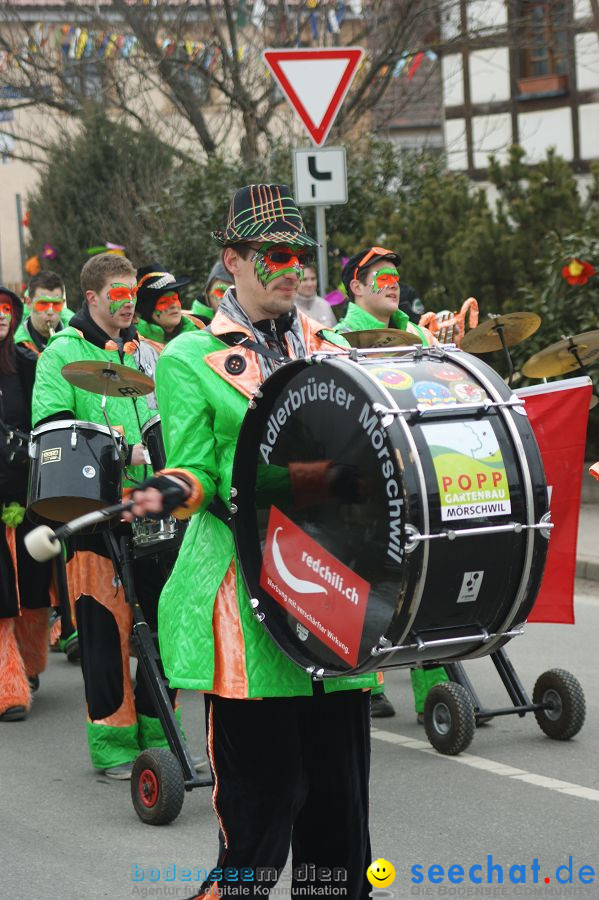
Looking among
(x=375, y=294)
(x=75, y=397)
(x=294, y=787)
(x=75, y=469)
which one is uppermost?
(x=375, y=294)

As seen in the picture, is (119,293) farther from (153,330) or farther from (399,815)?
(399,815)

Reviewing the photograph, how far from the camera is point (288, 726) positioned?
11.9ft

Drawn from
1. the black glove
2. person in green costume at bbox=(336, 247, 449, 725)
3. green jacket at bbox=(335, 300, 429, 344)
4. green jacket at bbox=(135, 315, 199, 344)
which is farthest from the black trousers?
green jacket at bbox=(135, 315, 199, 344)

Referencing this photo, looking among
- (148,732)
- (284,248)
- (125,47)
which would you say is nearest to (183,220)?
(125,47)

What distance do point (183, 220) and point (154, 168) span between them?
4091 mm

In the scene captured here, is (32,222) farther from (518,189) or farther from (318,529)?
(318,529)

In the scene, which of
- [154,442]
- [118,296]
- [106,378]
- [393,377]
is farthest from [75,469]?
[393,377]

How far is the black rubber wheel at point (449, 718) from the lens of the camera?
19.7 ft

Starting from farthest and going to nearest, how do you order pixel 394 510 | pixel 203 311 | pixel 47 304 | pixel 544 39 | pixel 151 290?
pixel 544 39 < pixel 203 311 < pixel 47 304 < pixel 151 290 < pixel 394 510

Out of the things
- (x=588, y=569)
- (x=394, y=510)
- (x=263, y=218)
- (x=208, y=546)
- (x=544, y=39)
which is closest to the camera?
(x=394, y=510)

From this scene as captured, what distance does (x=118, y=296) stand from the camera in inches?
247

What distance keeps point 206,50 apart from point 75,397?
43.8 feet

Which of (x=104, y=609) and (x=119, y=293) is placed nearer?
(x=104, y=609)

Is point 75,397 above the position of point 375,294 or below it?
below
